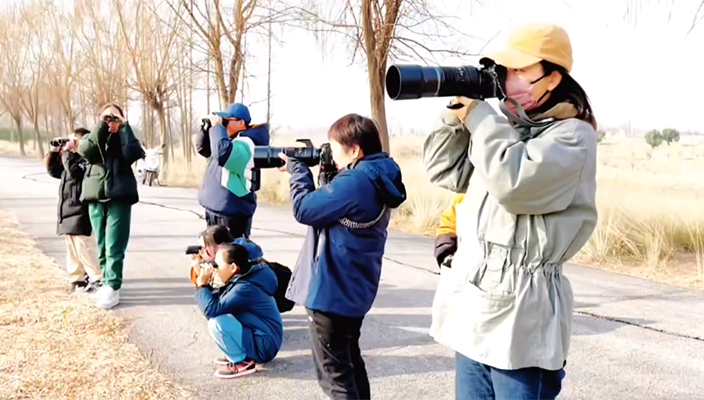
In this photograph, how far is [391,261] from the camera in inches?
299

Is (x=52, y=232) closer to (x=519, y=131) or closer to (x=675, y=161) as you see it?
(x=519, y=131)

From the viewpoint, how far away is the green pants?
5258 millimetres

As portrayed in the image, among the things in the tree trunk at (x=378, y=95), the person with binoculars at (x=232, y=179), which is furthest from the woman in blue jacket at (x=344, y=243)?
the tree trunk at (x=378, y=95)

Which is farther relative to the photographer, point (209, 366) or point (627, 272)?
point (627, 272)

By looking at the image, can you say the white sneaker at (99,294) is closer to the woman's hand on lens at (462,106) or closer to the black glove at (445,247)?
the black glove at (445,247)

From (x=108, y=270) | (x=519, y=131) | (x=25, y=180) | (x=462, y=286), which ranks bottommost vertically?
(x=25, y=180)

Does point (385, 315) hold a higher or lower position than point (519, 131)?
lower

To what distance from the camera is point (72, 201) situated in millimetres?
5625

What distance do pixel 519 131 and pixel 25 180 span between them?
66.6 feet

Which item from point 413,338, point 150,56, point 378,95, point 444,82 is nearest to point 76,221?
point 413,338

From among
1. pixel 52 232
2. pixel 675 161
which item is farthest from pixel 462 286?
pixel 675 161

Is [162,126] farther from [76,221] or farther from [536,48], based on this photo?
[536,48]

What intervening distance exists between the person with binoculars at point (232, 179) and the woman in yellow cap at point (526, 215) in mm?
2704

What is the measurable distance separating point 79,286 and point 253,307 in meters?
2.48
